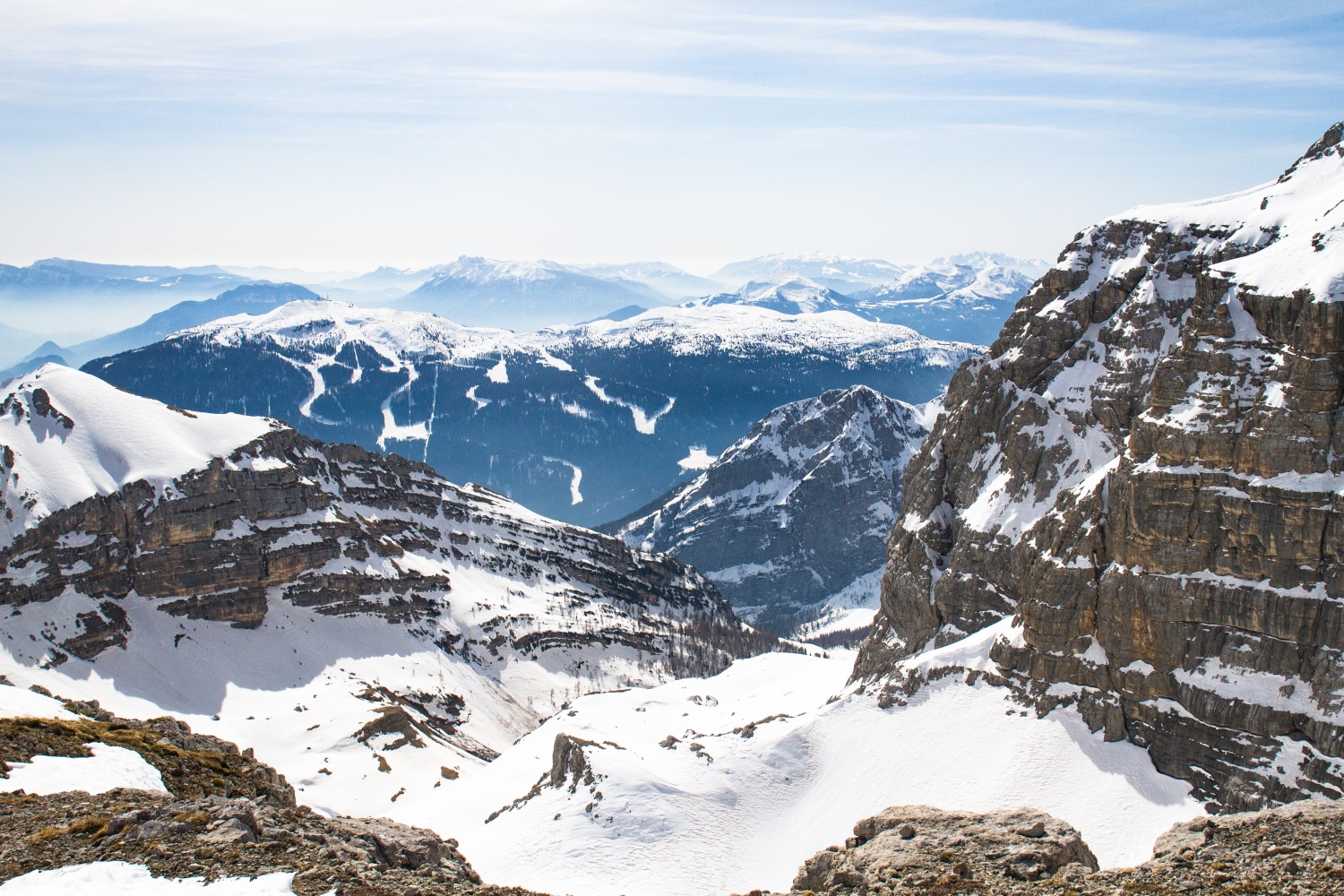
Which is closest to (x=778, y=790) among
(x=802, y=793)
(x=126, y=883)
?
(x=802, y=793)

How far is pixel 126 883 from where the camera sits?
3394cm

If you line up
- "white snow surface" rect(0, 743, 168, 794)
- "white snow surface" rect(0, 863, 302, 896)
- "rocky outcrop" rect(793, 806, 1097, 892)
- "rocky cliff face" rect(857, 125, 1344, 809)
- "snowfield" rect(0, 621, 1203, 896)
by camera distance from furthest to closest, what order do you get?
1. "snowfield" rect(0, 621, 1203, 896)
2. "rocky cliff face" rect(857, 125, 1344, 809)
3. "white snow surface" rect(0, 743, 168, 794)
4. "rocky outcrop" rect(793, 806, 1097, 892)
5. "white snow surface" rect(0, 863, 302, 896)

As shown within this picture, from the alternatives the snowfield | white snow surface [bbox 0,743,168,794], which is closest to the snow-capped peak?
the snowfield

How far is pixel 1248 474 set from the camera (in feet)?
290

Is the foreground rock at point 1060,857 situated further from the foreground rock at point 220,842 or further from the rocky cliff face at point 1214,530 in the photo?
the rocky cliff face at point 1214,530

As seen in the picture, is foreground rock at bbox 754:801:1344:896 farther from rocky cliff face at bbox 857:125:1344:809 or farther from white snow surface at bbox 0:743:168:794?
rocky cliff face at bbox 857:125:1344:809

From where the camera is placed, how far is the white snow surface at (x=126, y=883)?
109 ft

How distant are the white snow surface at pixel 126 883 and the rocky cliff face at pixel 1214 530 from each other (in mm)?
81679

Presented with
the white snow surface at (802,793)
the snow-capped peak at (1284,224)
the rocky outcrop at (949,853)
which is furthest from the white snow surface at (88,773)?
the snow-capped peak at (1284,224)

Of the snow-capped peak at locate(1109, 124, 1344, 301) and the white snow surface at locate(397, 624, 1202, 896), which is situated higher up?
the snow-capped peak at locate(1109, 124, 1344, 301)

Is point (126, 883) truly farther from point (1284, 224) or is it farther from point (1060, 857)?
point (1284, 224)

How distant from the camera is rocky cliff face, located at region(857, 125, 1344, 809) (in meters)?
83.3

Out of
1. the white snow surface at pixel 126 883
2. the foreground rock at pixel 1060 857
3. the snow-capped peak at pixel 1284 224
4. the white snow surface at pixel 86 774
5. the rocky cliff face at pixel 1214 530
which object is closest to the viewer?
the foreground rock at pixel 1060 857

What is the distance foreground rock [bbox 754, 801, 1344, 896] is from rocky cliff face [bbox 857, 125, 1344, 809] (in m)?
51.7
